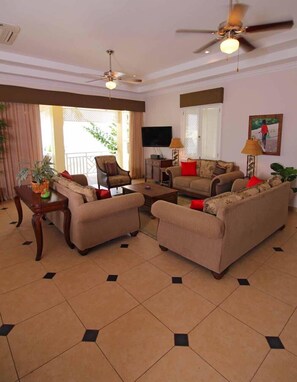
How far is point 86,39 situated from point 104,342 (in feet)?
14.0

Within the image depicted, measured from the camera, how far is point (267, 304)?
2.24 m

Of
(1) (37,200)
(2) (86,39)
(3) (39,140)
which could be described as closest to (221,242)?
(1) (37,200)

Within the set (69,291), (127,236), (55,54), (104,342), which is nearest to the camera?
(104,342)

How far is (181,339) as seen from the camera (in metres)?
1.88

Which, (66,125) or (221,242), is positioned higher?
(66,125)

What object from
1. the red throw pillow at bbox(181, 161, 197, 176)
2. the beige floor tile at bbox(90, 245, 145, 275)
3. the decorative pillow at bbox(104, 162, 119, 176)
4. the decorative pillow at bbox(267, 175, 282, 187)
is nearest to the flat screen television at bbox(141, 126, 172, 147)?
the red throw pillow at bbox(181, 161, 197, 176)

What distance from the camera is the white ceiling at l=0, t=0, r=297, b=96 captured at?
297 centimetres

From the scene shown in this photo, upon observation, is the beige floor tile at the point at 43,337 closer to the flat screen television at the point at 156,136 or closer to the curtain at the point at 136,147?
the flat screen television at the point at 156,136

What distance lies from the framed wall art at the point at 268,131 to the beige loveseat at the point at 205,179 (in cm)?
77

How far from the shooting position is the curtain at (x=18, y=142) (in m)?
5.41

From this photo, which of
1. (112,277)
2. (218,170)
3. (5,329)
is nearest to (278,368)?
(112,277)

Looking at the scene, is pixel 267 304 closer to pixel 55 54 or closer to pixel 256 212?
pixel 256 212

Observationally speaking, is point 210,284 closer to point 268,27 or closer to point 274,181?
point 274,181

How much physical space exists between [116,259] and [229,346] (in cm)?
165
